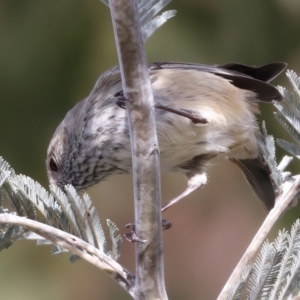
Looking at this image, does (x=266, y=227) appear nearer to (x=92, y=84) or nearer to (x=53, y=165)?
(x=53, y=165)

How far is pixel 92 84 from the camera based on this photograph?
3510 mm

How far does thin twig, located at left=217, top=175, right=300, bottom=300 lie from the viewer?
1.24 metres

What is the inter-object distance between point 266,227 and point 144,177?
0.32 meters

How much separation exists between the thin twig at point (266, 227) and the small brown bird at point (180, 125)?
0.55 meters

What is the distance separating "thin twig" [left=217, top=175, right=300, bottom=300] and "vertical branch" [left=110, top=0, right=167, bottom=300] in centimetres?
15

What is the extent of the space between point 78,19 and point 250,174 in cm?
164

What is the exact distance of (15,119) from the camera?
3.55 m

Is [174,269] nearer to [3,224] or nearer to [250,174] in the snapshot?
[250,174]

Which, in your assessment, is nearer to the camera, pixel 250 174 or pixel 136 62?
pixel 136 62

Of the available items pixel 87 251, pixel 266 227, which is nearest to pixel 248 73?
pixel 266 227

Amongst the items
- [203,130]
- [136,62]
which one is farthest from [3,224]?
[203,130]

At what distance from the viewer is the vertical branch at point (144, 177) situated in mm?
1191

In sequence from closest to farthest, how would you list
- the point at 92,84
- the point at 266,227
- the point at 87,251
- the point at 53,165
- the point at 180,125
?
the point at 87,251 < the point at 266,227 < the point at 180,125 < the point at 53,165 < the point at 92,84

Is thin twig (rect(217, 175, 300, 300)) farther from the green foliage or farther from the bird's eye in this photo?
the bird's eye
